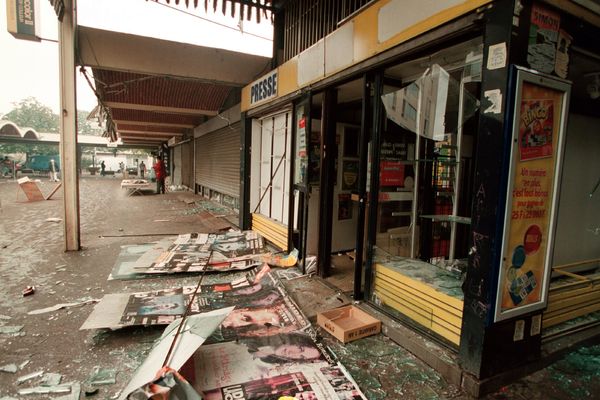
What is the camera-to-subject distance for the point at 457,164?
141 inches

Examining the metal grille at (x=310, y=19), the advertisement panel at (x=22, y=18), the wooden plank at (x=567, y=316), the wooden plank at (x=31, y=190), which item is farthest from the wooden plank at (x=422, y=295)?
the wooden plank at (x=31, y=190)

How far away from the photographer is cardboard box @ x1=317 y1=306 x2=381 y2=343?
261 centimetres

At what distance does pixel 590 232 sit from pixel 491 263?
2.49 meters

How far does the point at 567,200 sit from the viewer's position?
3.25 m

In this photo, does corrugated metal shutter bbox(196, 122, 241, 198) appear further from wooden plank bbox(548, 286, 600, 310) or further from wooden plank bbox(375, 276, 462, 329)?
wooden plank bbox(548, 286, 600, 310)

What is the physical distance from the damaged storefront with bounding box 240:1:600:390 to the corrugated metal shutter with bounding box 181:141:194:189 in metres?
12.0

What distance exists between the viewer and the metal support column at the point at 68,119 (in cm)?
476

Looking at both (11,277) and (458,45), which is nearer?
(458,45)

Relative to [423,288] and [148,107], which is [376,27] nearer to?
[423,288]

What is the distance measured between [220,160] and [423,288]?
888 centimetres

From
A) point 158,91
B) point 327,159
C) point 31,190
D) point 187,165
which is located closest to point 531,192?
point 327,159

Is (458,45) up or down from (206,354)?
up

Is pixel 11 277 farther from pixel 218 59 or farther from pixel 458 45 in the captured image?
pixel 458 45

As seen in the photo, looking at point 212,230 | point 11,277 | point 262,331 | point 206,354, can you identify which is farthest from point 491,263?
point 212,230
